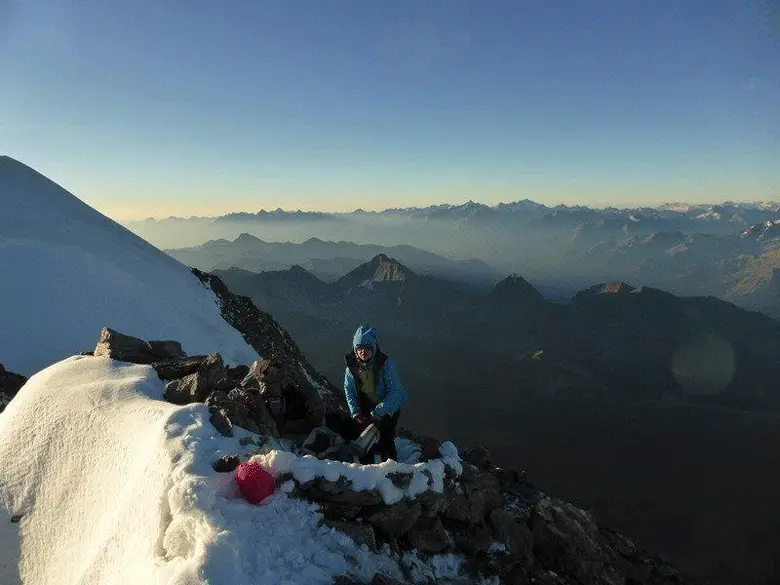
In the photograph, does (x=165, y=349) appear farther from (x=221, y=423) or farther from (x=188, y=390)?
(x=221, y=423)

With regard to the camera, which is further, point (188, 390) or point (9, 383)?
point (9, 383)

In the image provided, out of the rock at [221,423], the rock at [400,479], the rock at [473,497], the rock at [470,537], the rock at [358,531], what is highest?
the rock at [221,423]

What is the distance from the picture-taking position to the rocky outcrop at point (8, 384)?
59.3 feet

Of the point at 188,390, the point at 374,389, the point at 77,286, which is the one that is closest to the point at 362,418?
the point at 374,389

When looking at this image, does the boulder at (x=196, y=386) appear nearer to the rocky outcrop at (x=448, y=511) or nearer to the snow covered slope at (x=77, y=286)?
the rocky outcrop at (x=448, y=511)

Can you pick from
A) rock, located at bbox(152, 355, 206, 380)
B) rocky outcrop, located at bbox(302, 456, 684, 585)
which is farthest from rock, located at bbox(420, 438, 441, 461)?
rock, located at bbox(152, 355, 206, 380)

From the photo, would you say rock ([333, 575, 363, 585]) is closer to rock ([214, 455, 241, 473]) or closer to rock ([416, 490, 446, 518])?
rock ([214, 455, 241, 473])

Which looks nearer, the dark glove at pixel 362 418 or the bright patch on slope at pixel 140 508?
the bright patch on slope at pixel 140 508

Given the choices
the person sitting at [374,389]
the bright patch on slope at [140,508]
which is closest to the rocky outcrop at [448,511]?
the bright patch on slope at [140,508]

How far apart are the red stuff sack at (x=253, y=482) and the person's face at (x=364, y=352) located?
12.4 feet

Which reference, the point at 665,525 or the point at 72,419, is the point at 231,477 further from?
the point at 665,525

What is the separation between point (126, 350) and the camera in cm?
1554

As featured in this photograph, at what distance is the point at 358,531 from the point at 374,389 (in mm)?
3577

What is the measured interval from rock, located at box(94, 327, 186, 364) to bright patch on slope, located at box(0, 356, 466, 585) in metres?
2.89
